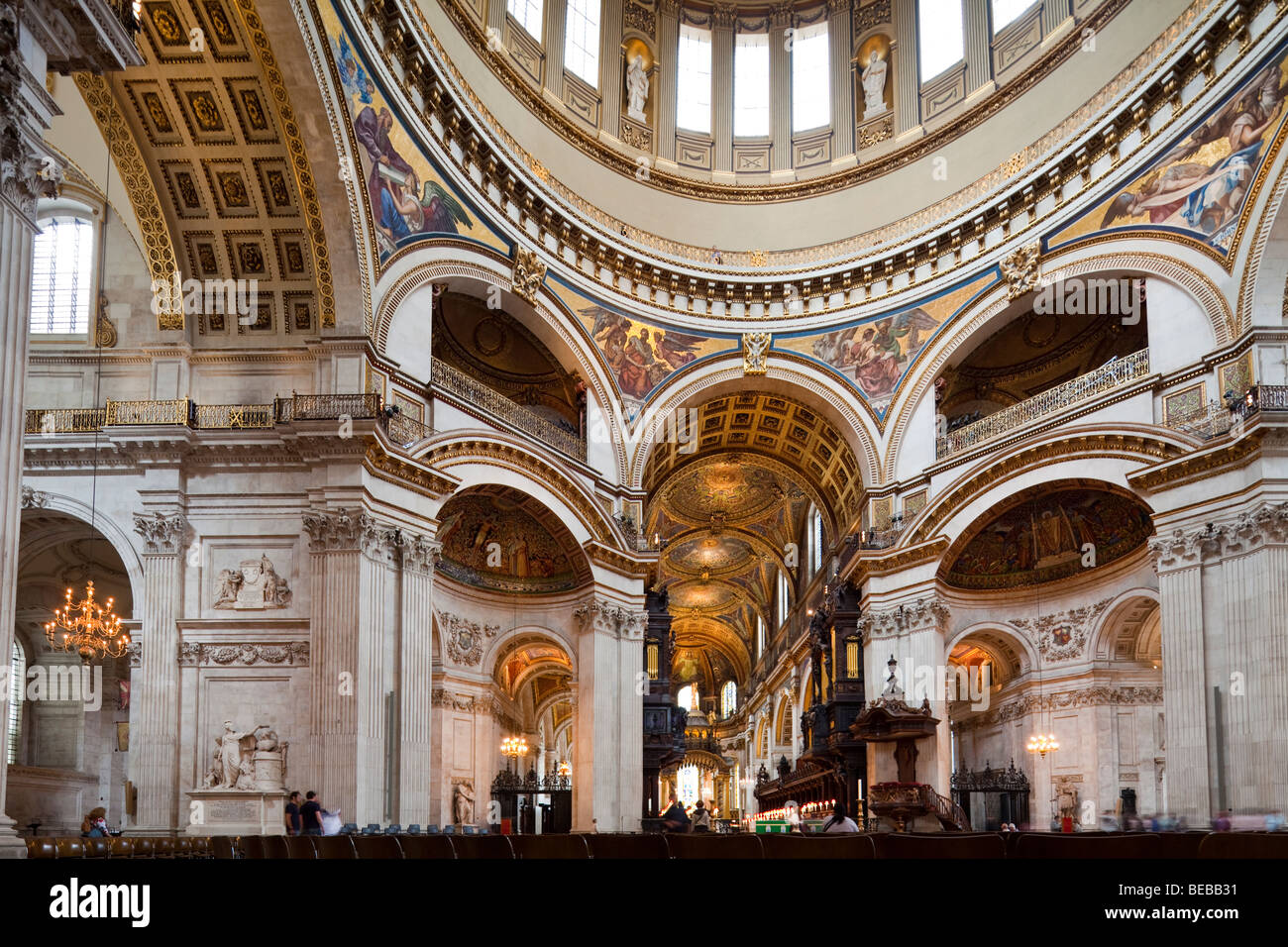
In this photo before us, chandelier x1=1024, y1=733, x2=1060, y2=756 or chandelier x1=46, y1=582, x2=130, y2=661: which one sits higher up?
chandelier x1=46, y1=582, x2=130, y2=661

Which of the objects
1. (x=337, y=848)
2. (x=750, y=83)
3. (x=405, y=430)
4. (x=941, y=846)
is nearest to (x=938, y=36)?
(x=750, y=83)

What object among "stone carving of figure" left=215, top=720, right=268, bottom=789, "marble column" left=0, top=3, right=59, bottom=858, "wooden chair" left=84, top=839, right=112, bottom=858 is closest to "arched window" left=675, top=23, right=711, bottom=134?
"stone carving of figure" left=215, top=720, right=268, bottom=789

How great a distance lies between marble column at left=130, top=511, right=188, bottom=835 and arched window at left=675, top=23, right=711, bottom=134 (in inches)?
771

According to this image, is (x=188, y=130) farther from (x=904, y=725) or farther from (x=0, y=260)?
(x=904, y=725)

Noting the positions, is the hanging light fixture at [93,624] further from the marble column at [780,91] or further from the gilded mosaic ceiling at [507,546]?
the marble column at [780,91]

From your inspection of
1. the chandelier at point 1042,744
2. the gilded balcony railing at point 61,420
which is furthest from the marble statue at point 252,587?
the chandelier at point 1042,744

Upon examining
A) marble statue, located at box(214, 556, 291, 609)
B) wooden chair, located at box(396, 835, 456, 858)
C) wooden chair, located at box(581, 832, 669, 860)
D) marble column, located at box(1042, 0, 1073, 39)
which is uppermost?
marble column, located at box(1042, 0, 1073, 39)

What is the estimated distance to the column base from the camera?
328 inches

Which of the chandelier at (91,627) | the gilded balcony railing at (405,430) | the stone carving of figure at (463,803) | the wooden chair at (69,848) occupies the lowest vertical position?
the stone carving of figure at (463,803)

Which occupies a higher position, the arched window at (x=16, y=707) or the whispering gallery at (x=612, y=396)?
the whispering gallery at (x=612, y=396)

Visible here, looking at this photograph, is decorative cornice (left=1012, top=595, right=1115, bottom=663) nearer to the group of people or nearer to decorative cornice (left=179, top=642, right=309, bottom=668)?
decorative cornice (left=179, top=642, right=309, bottom=668)

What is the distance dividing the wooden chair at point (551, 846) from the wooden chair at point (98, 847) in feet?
21.6

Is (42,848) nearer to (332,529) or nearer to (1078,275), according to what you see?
(332,529)

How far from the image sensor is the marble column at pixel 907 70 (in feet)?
98.6
